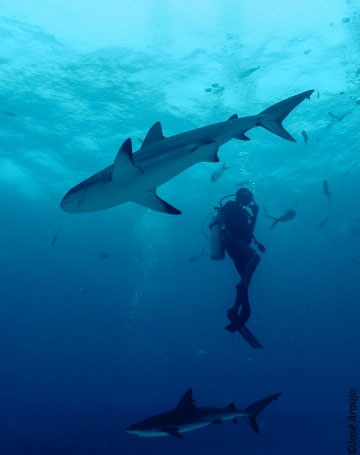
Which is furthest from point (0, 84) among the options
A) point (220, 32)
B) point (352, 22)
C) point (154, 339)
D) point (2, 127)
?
point (154, 339)

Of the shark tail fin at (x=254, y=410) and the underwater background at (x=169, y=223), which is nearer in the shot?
the shark tail fin at (x=254, y=410)

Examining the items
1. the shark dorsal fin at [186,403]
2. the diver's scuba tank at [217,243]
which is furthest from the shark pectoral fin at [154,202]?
the shark dorsal fin at [186,403]

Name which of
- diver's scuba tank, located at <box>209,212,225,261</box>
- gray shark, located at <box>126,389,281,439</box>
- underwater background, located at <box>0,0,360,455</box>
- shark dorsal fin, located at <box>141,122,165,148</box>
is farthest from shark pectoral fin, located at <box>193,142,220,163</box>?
underwater background, located at <box>0,0,360,455</box>

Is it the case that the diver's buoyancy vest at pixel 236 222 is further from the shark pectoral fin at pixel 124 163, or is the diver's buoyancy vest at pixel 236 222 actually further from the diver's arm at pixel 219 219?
the shark pectoral fin at pixel 124 163

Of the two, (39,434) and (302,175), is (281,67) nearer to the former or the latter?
(302,175)

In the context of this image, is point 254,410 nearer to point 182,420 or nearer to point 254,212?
point 182,420

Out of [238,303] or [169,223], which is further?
[169,223]

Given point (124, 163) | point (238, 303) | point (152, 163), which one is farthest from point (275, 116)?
point (238, 303)

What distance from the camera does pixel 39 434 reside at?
66.1 feet

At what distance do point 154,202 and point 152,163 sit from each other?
2.67 ft

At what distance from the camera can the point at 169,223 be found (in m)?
44.6

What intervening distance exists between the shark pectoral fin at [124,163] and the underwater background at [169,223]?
10889mm

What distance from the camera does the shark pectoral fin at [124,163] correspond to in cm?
331

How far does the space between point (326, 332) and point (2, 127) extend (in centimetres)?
5890
